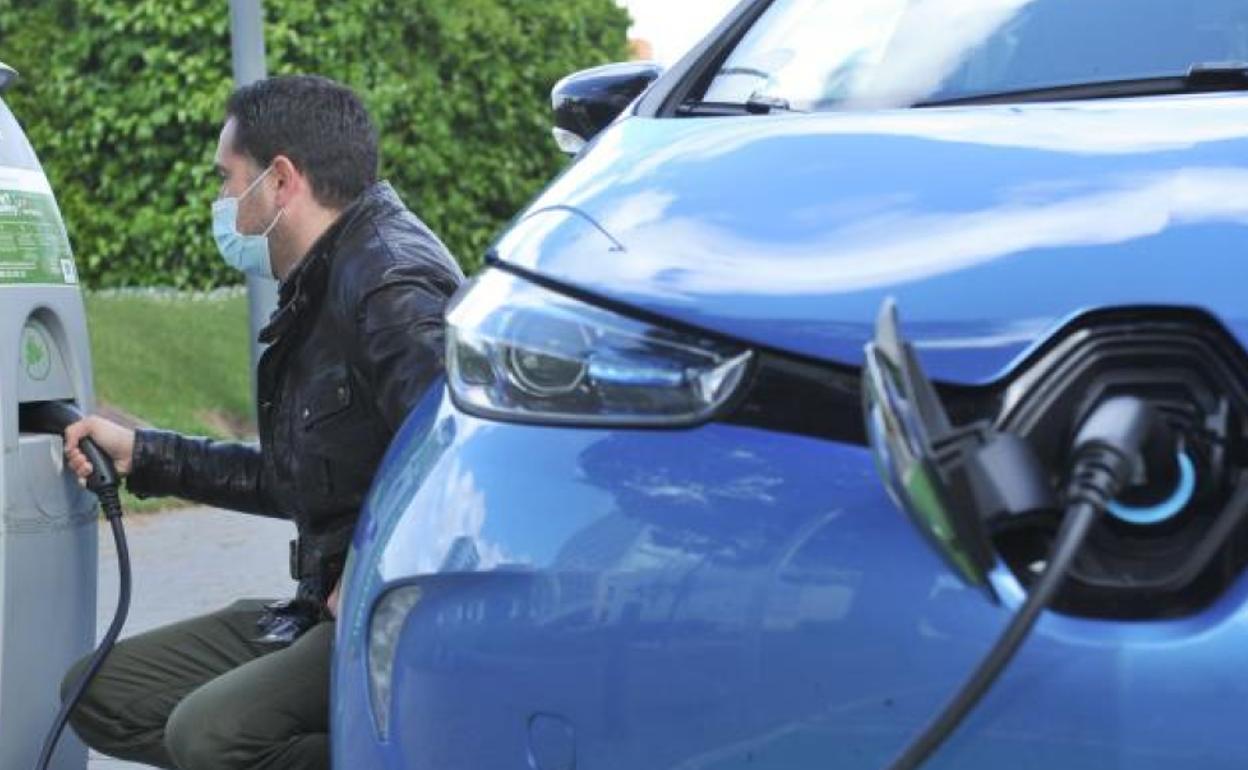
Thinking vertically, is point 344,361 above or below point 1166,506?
below

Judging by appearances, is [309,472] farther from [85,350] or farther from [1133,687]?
[1133,687]

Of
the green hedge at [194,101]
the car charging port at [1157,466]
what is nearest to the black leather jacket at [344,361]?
the car charging port at [1157,466]

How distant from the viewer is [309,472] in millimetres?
3723

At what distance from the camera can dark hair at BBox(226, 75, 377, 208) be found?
13.2 ft

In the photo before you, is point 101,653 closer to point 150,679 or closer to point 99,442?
point 150,679

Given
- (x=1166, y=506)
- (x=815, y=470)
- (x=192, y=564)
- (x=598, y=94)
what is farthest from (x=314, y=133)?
(x=192, y=564)

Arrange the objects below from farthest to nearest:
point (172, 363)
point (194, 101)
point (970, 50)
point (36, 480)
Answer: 1. point (194, 101)
2. point (172, 363)
3. point (36, 480)
4. point (970, 50)

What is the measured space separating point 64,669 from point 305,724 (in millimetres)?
647

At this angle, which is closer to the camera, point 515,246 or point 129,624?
point 515,246

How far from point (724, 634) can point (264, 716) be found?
4.99 feet

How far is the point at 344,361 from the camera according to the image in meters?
3.73

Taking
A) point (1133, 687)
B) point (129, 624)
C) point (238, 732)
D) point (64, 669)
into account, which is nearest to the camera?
point (1133, 687)

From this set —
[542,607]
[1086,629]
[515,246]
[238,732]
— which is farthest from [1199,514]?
[238,732]

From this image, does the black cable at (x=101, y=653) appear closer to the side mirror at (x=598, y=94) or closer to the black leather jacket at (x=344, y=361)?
the black leather jacket at (x=344, y=361)
